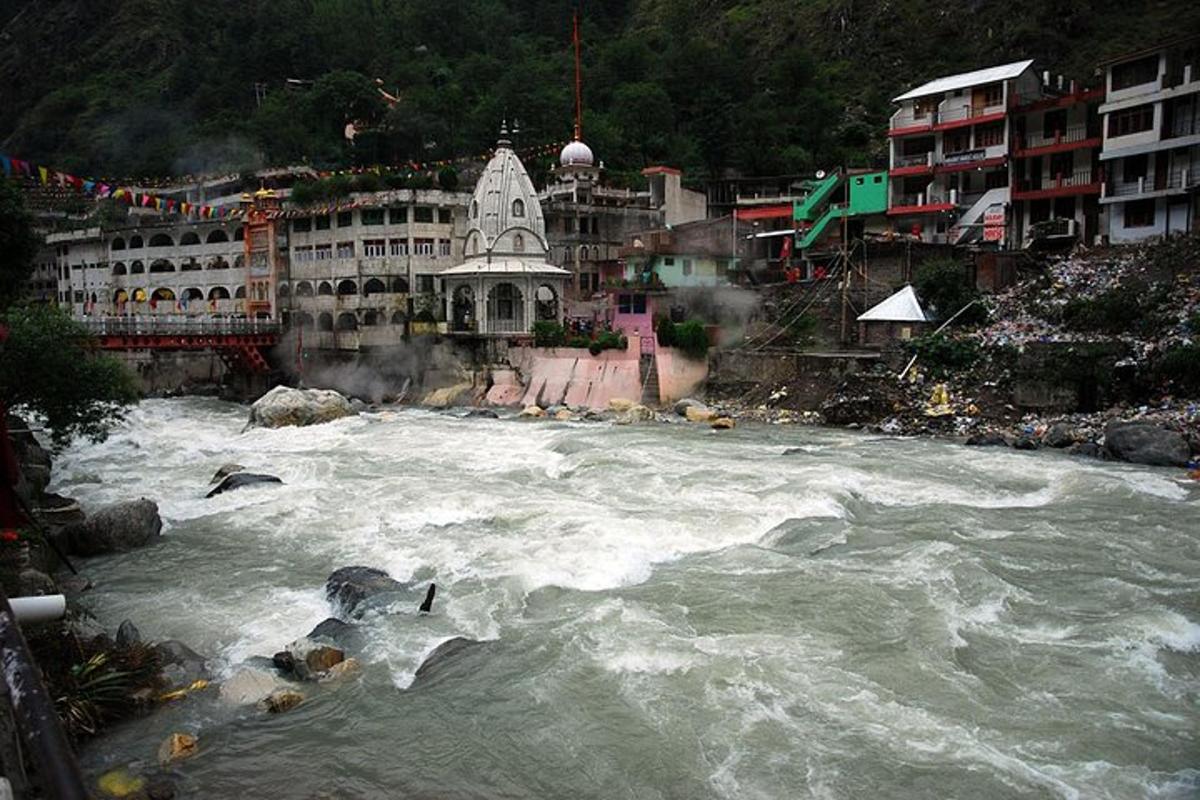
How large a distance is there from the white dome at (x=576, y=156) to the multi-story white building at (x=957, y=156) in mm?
17014

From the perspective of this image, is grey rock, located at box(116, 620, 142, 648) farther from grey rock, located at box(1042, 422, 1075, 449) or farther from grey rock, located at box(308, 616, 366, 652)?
grey rock, located at box(1042, 422, 1075, 449)

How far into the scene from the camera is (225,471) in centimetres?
2439

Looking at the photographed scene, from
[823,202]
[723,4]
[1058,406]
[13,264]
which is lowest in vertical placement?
[1058,406]

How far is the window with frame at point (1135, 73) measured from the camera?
34.7 m

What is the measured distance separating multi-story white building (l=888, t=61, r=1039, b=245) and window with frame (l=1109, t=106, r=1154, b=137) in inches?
Answer: 193

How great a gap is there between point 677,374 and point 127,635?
85.9 feet

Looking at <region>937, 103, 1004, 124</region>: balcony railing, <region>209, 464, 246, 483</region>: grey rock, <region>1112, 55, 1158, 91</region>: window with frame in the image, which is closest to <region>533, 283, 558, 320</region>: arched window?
<region>937, 103, 1004, 124</region>: balcony railing

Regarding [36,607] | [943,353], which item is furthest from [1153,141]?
[36,607]

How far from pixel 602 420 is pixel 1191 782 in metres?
25.8

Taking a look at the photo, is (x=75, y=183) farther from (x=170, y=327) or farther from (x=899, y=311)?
(x=899, y=311)

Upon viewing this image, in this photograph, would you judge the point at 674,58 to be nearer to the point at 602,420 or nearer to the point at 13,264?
the point at 602,420

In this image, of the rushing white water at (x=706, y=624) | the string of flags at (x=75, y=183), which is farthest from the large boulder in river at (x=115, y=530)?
the string of flags at (x=75, y=183)

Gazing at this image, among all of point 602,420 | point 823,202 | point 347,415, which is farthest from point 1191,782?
point 823,202

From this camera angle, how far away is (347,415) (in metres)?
36.3
